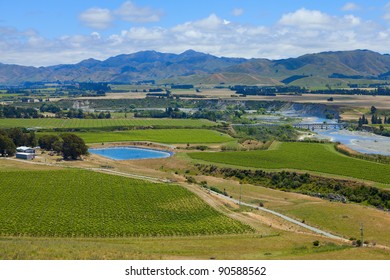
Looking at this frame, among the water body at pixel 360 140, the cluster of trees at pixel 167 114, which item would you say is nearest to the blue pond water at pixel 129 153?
the water body at pixel 360 140

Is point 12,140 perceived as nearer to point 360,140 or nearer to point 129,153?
point 129,153

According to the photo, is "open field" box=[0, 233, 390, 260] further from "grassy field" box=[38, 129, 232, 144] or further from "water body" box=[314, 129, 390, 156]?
"grassy field" box=[38, 129, 232, 144]

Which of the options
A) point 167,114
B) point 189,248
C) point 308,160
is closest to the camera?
point 189,248

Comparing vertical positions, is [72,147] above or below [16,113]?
below

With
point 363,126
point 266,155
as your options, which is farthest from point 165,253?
point 363,126

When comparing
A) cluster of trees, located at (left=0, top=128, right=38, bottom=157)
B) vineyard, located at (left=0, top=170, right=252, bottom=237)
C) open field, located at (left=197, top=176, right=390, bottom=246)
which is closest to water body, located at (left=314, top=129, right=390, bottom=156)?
open field, located at (left=197, top=176, right=390, bottom=246)

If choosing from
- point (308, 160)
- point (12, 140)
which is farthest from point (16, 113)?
point (308, 160)

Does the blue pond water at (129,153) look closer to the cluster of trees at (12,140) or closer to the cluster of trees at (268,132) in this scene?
the cluster of trees at (12,140)
